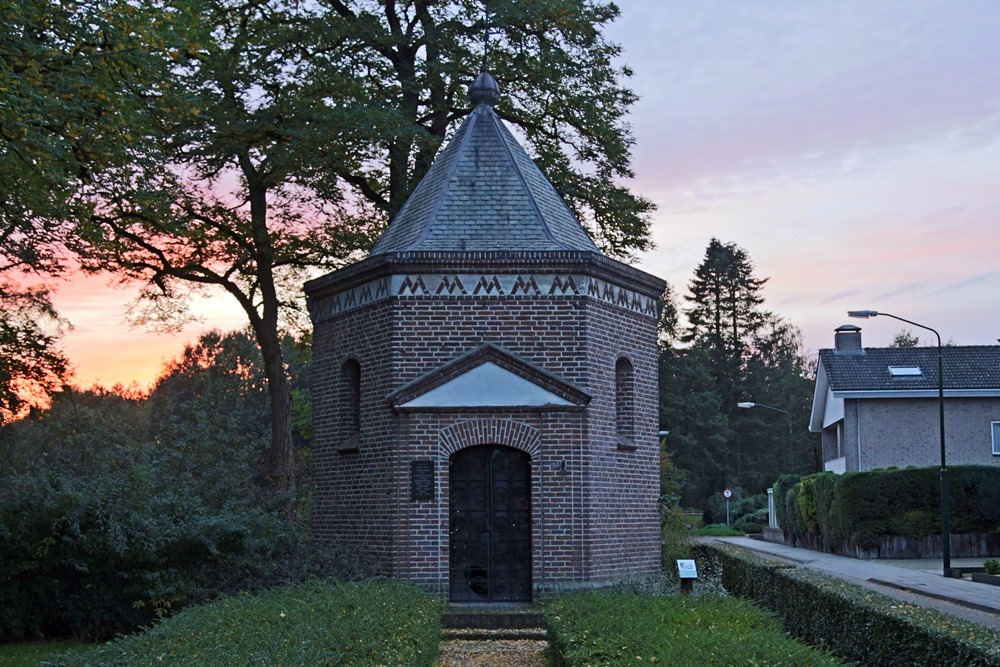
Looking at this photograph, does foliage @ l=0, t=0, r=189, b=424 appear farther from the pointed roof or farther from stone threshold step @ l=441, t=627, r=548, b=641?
stone threshold step @ l=441, t=627, r=548, b=641

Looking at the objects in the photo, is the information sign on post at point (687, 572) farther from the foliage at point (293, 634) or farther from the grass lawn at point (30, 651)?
the grass lawn at point (30, 651)

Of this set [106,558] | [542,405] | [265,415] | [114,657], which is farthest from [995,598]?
[265,415]

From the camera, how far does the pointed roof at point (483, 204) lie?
18.6 metres

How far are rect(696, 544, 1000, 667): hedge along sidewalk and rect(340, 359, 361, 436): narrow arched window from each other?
7.30m

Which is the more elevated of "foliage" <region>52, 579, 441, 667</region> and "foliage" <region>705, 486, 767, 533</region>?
"foliage" <region>52, 579, 441, 667</region>

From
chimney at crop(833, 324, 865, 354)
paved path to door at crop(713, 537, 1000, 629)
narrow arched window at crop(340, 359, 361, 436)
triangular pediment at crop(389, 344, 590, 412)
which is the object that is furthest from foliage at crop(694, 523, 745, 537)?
triangular pediment at crop(389, 344, 590, 412)

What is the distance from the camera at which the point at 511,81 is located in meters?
28.5

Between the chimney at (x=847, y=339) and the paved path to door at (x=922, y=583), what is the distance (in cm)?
1261

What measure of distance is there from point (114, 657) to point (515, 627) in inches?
333

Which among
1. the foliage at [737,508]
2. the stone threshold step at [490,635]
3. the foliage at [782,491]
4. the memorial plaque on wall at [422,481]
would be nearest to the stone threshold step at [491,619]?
the stone threshold step at [490,635]

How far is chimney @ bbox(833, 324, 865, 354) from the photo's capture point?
44.5 m

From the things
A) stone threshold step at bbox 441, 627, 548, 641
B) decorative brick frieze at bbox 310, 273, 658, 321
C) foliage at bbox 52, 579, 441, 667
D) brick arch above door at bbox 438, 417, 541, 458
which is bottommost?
stone threshold step at bbox 441, 627, 548, 641

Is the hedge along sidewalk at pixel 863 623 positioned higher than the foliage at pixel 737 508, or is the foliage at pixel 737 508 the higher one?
the hedge along sidewalk at pixel 863 623

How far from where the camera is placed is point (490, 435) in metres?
17.5
